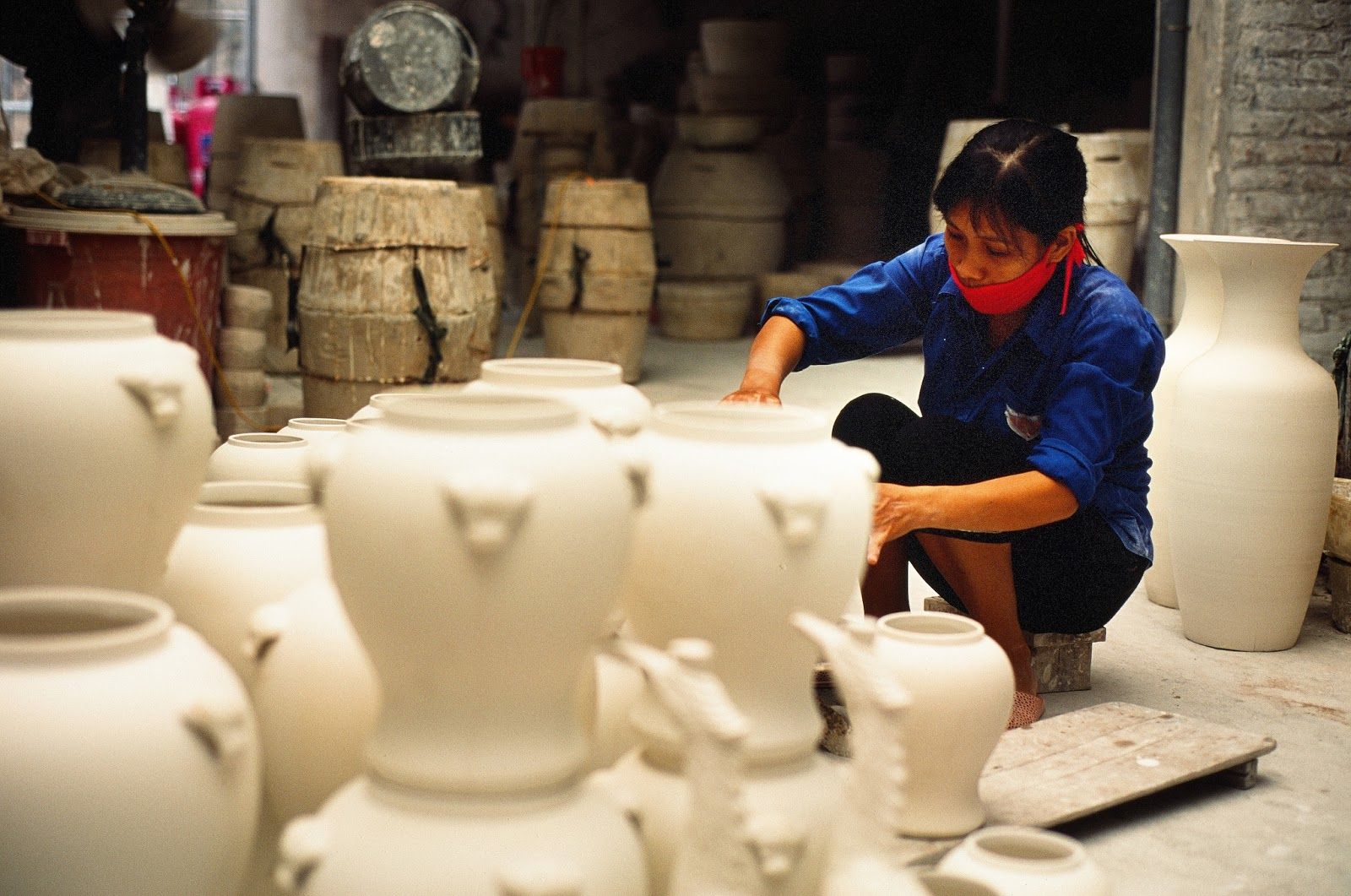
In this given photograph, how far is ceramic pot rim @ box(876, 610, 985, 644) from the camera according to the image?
2201 mm

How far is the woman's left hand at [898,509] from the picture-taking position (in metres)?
2.38

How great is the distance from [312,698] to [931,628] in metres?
A: 1.00

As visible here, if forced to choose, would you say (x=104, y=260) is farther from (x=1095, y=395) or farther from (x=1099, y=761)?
(x=1099, y=761)

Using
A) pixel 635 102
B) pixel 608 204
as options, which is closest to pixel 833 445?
pixel 608 204

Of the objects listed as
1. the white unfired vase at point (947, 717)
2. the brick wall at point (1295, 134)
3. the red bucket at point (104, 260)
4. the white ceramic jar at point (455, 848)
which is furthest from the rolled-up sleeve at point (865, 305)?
the red bucket at point (104, 260)

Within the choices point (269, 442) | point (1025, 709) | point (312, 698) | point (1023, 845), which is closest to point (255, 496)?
point (269, 442)

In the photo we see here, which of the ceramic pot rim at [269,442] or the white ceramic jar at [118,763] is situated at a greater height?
the ceramic pot rim at [269,442]

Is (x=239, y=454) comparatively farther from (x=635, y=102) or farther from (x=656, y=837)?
(x=635, y=102)

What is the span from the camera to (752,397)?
2.68 m

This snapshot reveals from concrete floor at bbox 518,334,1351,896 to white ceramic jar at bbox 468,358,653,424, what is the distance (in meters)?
1.01

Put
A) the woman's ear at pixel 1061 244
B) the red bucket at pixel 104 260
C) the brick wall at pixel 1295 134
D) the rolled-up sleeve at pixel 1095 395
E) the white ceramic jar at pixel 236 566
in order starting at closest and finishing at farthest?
the white ceramic jar at pixel 236 566
the rolled-up sleeve at pixel 1095 395
the woman's ear at pixel 1061 244
the red bucket at pixel 104 260
the brick wall at pixel 1295 134

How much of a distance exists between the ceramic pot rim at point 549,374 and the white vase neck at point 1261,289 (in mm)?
1824

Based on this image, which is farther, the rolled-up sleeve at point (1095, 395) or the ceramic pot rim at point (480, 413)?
the rolled-up sleeve at point (1095, 395)

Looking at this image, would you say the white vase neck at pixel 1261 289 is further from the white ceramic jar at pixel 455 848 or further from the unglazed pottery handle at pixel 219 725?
the unglazed pottery handle at pixel 219 725
